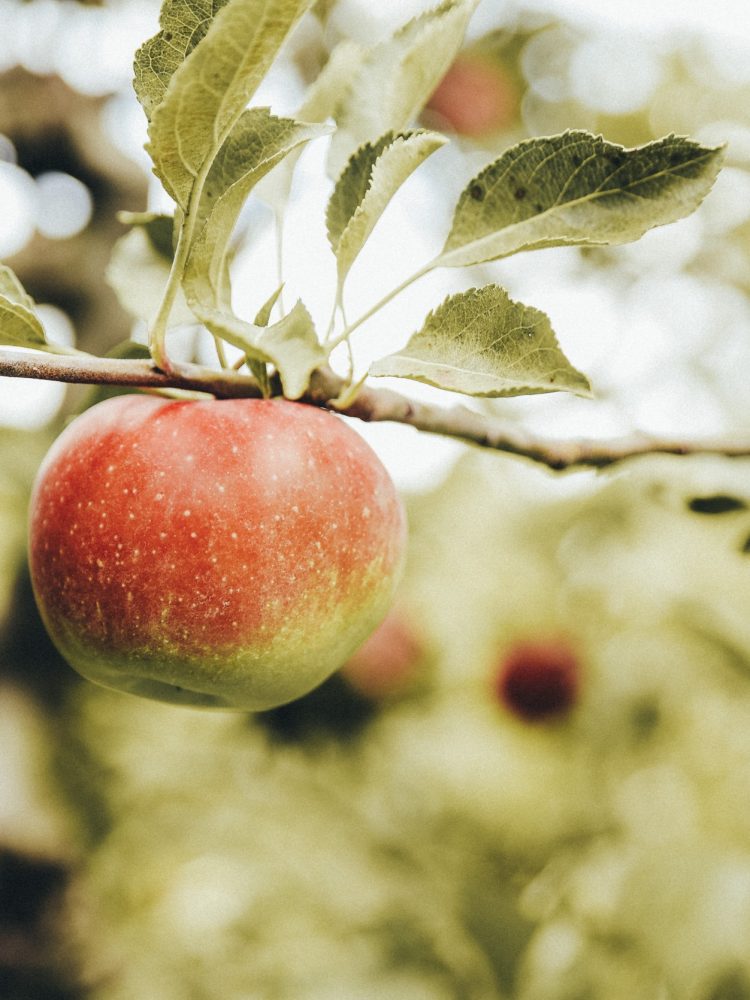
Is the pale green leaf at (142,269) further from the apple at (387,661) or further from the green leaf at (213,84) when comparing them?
the apple at (387,661)

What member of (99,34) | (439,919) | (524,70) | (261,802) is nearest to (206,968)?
(261,802)

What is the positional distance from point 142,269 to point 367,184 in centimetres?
22

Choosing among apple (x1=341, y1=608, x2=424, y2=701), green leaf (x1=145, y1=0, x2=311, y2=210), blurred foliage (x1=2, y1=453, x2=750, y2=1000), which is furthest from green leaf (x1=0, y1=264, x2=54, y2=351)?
apple (x1=341, y1=608, x2=424, y2=701)

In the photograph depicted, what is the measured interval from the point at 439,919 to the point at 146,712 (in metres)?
0.92

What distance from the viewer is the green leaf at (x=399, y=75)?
0.47m

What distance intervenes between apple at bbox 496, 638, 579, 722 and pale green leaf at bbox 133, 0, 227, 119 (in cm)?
173

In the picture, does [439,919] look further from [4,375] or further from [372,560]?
[4,375]

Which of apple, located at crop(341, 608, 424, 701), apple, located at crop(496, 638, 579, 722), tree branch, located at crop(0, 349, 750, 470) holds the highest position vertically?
tree branch, located at crop(0, 349, 750, 470)

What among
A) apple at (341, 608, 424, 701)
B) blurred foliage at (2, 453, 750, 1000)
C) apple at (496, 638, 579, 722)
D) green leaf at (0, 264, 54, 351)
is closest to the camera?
green leaf at (0, 264, 54, 351)

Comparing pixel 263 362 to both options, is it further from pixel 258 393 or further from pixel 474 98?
pixel 474 98

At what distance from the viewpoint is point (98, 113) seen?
155cm

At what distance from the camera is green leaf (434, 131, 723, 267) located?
388 mm

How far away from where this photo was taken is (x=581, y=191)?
0.41 m

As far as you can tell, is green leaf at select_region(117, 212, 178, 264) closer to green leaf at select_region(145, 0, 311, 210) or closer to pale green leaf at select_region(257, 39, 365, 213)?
pale green leaf at select_region(257, 39, 365, 213)
